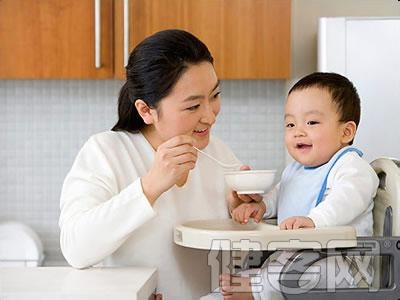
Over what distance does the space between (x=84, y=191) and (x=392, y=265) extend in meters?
0.66

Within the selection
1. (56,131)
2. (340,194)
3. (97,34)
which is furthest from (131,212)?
(56,131)

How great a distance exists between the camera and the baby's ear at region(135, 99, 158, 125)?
1874 mm

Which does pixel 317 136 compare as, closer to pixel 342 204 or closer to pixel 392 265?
pixel 342 204

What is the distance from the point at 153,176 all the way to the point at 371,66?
4.15 ft

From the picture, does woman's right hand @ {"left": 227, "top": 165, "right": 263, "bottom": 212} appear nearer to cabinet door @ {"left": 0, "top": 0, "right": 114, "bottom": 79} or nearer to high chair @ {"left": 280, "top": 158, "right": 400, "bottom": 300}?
high chair @ {"left": 280, "top": 158, "right": 400, "bottom": 300}

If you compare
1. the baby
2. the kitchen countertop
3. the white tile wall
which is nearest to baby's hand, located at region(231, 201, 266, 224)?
the baby

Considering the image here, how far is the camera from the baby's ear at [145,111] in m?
1.87

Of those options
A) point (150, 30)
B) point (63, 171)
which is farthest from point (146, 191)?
point (63, 171)

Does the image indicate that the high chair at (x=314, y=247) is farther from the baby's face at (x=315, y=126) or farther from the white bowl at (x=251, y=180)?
the baby's face at (x=315, y=126)

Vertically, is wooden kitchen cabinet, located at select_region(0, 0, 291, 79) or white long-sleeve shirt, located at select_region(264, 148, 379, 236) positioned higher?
wooden kitchen cabinet, located at select_region(0, 0, 291, 79)

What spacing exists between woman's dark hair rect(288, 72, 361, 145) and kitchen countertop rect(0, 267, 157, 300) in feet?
1.84

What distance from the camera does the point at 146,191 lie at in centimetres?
168

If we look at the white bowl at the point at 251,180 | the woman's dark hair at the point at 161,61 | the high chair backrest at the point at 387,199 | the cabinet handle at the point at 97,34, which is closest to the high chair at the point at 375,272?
the high chair backrest at the point at 387,199

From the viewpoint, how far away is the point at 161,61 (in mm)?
1807
